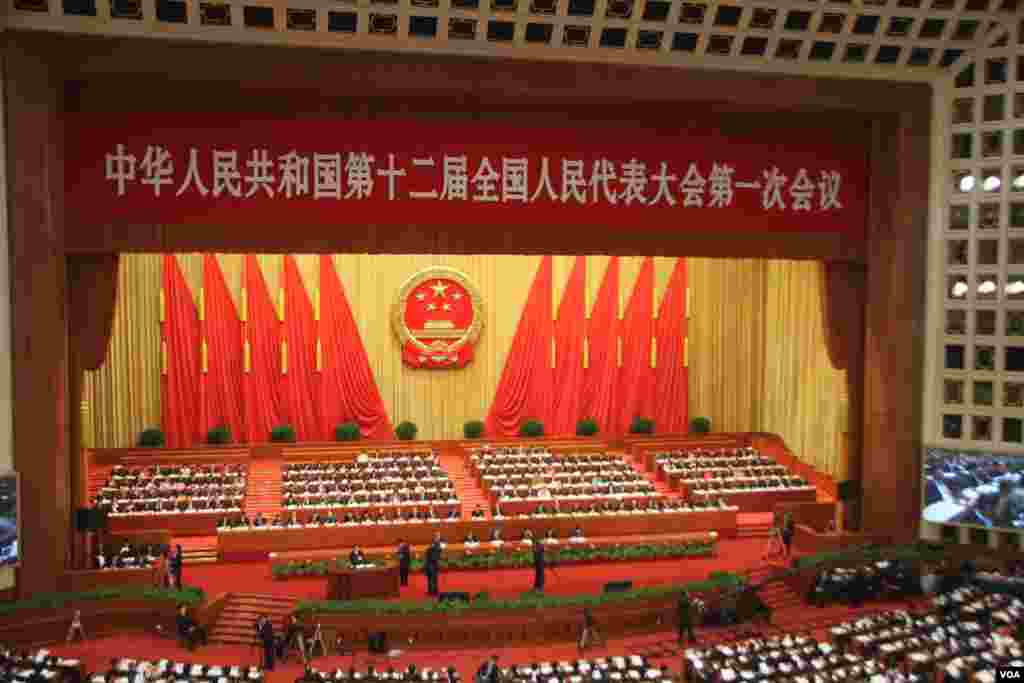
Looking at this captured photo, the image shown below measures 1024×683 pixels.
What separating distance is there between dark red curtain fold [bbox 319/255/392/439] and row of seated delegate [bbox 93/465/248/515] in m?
2.73

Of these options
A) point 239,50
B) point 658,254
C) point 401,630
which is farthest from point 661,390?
point 239,50

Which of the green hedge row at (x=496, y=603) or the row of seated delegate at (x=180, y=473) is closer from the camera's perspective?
the green hedge row at (x=496, y=603)

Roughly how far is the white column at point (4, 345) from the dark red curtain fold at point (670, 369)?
44.9ft

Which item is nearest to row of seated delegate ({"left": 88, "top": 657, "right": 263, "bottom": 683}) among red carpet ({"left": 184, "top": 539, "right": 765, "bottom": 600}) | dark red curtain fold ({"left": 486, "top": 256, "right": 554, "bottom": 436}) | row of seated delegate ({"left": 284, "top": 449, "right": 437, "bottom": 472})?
red carpet ({"left": 184, "top": 539, "right": 765, "bottom": 600})

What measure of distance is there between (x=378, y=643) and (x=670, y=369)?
1159cm

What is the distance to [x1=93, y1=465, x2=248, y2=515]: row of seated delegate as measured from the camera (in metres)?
15.9

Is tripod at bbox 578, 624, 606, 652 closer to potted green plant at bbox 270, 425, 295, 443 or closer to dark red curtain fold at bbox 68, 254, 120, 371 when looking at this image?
dark red curtain fold at bbox 68, 254, 120, 371

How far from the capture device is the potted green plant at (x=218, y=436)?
1984 centimetres

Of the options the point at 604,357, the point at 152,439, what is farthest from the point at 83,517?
the point at 604,357

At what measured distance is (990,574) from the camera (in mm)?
14125

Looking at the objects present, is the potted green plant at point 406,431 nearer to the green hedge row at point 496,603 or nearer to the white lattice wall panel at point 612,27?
the green hedge row at point 496,603

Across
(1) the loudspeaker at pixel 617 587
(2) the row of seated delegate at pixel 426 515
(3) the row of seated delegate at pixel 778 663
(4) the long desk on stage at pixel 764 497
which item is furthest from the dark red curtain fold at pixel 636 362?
(3) the row of seated delegate at pixel 778 663

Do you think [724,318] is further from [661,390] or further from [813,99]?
[813,99]

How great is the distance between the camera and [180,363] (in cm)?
2009
